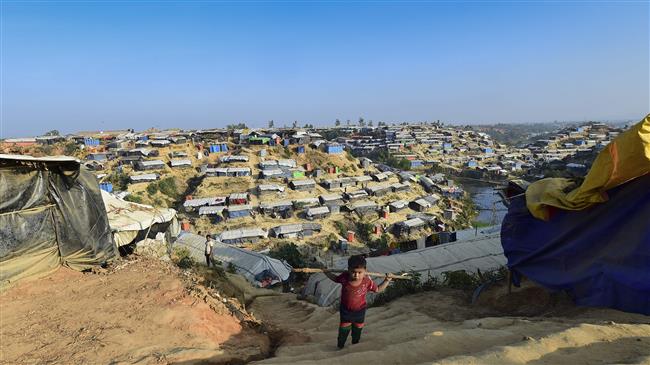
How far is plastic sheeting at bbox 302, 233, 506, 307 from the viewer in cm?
1163

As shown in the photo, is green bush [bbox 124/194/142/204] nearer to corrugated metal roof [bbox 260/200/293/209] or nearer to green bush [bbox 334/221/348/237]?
corrugated metal roof [bbox 260/200/293/209]

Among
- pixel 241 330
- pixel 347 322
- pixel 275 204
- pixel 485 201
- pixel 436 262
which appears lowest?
pixel 485 201

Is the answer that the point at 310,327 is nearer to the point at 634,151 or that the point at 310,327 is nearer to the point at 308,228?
the point at 634,151

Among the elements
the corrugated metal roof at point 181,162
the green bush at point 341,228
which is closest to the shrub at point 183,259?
the green bush at point 341,228

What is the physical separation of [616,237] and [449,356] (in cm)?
286

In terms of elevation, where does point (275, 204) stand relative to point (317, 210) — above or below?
above

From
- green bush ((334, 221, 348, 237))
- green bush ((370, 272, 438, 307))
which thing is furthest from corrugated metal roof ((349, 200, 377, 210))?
green bush ((370, 272, 438, 307))

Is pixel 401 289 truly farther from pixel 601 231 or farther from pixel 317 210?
pixel 317 210

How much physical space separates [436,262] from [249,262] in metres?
9.24

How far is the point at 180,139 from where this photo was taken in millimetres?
52375

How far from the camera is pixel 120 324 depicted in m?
4.11

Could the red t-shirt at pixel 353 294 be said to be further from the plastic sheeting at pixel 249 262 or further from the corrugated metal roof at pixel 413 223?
the corrugated metal roof at pixel 413 223

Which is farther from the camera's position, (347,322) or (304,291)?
(304,291)

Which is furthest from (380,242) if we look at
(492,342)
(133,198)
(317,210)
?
(492,342)
